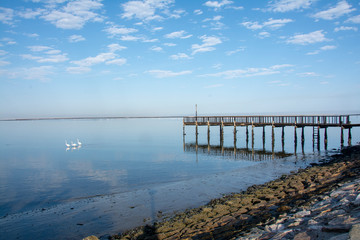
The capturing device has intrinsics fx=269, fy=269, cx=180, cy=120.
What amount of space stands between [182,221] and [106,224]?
Answer: 11.3ft

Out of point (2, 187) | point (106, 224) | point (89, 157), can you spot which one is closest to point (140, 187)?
point (106, 224)

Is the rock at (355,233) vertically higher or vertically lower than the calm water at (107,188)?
higher

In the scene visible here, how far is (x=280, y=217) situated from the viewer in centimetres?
798

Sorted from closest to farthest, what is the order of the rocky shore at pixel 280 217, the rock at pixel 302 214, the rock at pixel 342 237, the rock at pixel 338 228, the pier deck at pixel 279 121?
the rock at pixel 342 237 → the rock at pixel 338 228 → the rocky shore at pixel 280 217 → the rock at pixel 302 214 → the pier deck at pixel 279 121

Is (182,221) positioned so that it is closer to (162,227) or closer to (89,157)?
(162,227)

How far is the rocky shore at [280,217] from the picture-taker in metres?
5.92

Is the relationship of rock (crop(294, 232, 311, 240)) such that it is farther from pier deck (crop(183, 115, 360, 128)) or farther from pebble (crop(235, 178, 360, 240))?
pier deck (crop(183, 115, 360, 128))

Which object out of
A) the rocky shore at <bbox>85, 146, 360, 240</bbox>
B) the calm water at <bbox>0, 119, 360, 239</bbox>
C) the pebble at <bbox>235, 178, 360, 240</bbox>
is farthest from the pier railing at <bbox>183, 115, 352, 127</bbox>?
the pebble at <bbox>235, 178, 360, 240</bbox>

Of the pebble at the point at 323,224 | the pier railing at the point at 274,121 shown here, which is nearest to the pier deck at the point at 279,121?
the pier railing at the point at 274,121

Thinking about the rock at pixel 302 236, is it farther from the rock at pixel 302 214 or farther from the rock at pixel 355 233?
the rock at pixel 302 214

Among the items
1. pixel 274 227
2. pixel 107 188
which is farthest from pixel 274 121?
pixel 274 227

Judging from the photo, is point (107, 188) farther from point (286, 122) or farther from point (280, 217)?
point (286, 122)

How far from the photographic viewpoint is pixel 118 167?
24453 mm

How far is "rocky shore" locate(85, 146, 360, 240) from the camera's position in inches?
233
